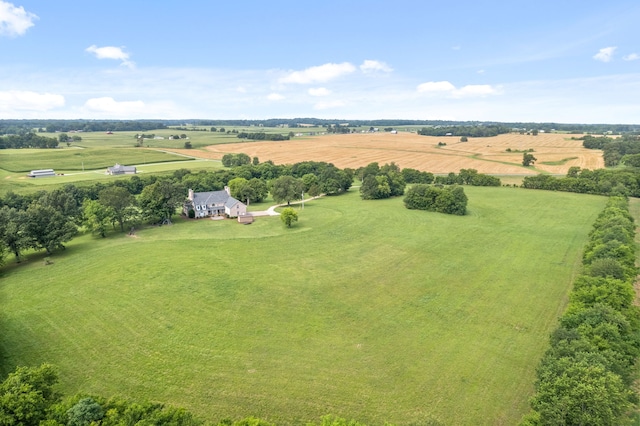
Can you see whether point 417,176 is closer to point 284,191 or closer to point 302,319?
point 284,191

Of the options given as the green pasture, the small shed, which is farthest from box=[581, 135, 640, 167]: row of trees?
the green pasture

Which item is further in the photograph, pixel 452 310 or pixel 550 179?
pixel 550 179

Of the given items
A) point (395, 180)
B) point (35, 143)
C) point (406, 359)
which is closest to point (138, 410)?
point (406, 359)

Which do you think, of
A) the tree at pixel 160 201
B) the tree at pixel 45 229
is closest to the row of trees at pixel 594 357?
the tree at pixel 45 229

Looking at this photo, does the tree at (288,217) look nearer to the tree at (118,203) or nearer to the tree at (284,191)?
the tree at (284,191)

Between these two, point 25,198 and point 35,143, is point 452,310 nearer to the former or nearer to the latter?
point 25,198

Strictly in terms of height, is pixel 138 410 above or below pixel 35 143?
below

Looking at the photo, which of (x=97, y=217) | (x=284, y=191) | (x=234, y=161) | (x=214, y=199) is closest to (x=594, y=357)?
(x=284, y=191)
